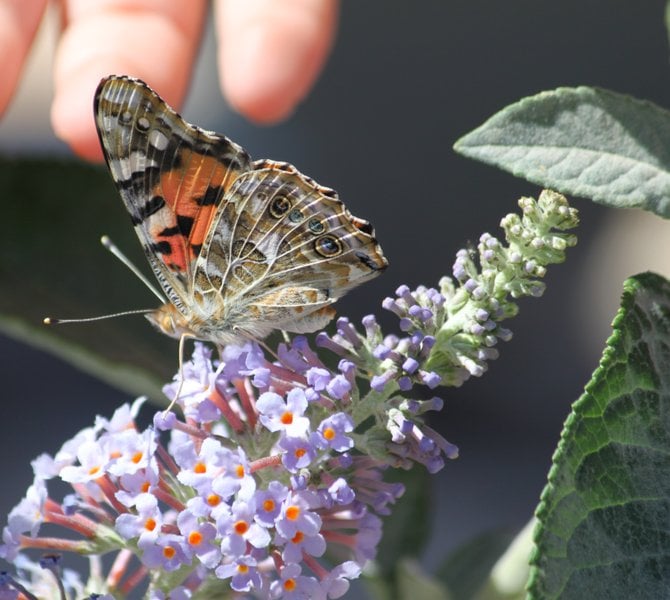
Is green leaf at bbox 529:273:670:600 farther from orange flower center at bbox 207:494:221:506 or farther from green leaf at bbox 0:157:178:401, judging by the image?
green leaf at bbox 0:157:178:401

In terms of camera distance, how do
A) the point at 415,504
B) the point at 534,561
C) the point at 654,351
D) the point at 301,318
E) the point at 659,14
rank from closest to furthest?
the point at 534,561, the point at 654,351, the point at 301,318, the point at 415,504, the point at 659,14

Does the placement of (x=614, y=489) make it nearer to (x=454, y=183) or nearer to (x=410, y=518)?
(x=410, y=518)

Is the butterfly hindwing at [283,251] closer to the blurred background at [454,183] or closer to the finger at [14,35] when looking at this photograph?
the finger at [14,35]

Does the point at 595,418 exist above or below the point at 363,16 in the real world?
below

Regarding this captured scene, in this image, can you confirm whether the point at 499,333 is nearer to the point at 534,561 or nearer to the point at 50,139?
the point at 534,561


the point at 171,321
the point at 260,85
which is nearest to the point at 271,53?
the point at 260,85

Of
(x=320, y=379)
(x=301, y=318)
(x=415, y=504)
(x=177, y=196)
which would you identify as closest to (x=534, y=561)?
(x=320, y=379)

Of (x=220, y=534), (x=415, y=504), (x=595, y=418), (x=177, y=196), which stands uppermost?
(x=177, y=196)

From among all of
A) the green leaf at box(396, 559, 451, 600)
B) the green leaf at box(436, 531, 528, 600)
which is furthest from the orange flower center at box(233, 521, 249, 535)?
the green leaf at box(436, 531, 528, 600)
